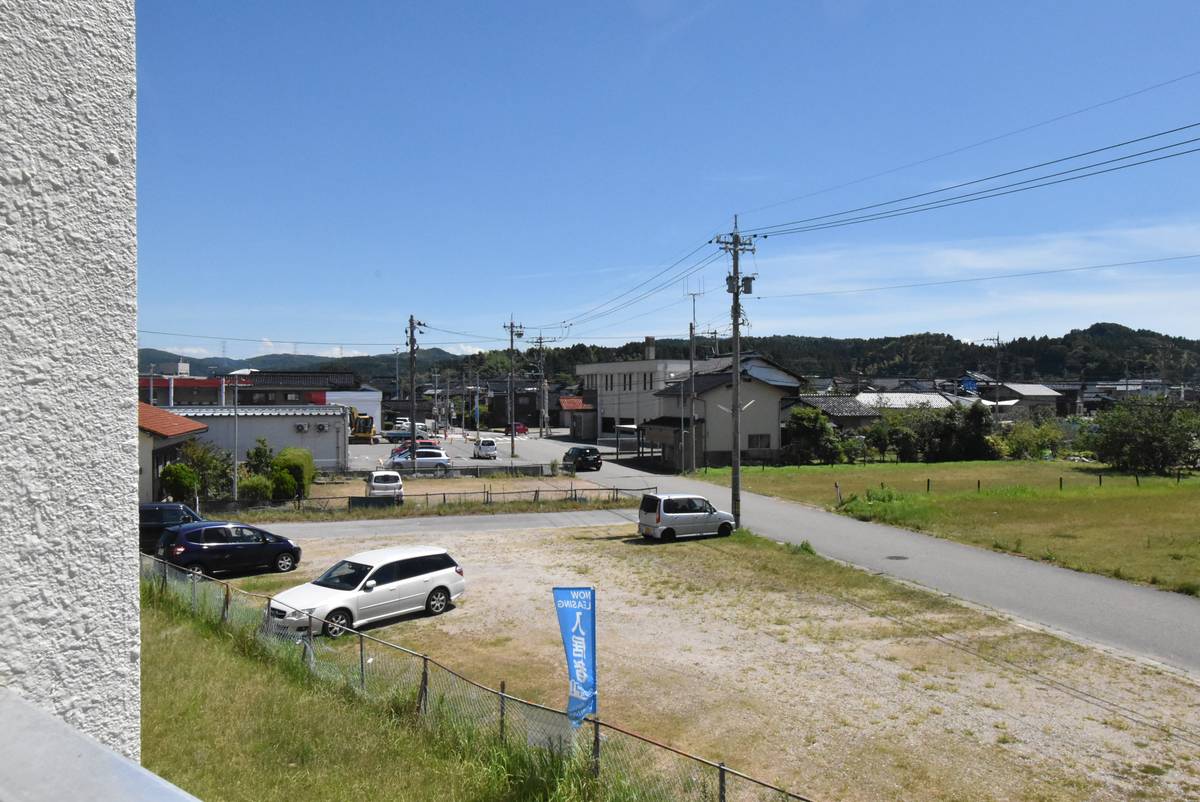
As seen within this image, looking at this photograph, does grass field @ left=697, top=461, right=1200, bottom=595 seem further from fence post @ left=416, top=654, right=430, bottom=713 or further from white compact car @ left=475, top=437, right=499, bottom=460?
fence post @ left=416, top=654, right=430, bottom=713

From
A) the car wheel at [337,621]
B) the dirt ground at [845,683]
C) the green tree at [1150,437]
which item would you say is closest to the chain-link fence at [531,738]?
the dirt ground at [845,683]

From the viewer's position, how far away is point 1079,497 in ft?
116

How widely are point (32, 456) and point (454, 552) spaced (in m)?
23.0

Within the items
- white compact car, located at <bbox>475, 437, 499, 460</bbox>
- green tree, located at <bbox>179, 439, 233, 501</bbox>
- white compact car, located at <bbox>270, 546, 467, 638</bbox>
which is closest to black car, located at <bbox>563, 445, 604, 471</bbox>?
white compact car, located at <bbox>475, 437, 499, 460</bbox>

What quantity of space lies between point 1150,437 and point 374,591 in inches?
2039

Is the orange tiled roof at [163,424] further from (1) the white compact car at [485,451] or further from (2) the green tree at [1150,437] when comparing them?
(2) the green tree at [1150,437]

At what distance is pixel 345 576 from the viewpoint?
1628 cm

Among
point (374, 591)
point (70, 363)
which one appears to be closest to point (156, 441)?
point (374, 591)

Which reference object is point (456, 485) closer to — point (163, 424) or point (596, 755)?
point (163, 424)

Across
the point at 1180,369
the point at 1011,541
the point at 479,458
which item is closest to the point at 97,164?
the point at 1011,541

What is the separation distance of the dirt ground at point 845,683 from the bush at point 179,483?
13067 millimetres

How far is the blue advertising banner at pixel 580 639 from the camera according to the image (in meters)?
8.81

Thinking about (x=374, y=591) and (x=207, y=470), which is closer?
(x=374, y=591)

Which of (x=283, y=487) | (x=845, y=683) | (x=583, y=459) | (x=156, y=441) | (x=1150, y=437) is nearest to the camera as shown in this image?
(x=845, y=683)
